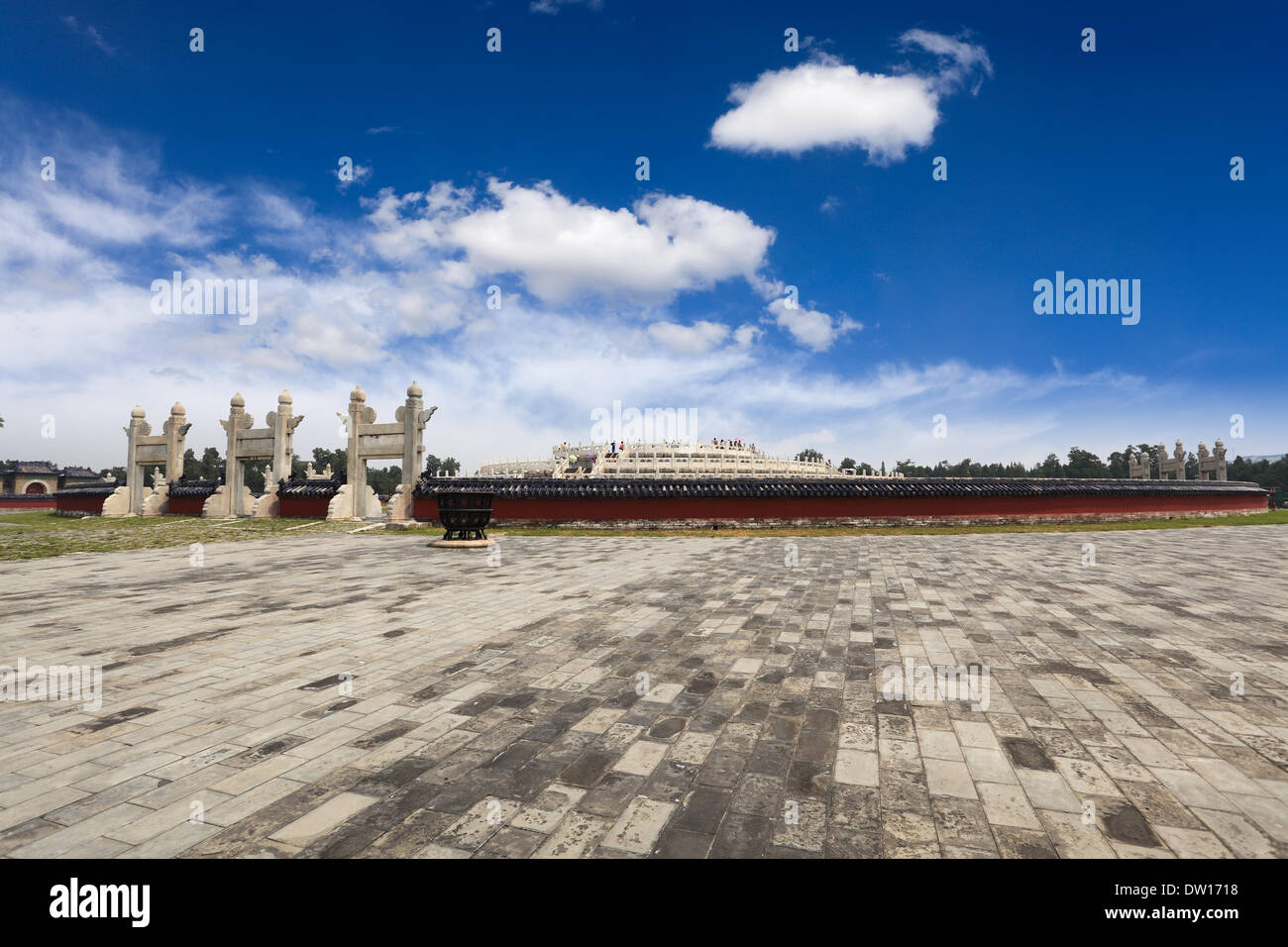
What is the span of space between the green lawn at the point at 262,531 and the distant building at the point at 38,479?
34689mm

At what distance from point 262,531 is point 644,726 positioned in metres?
20.2

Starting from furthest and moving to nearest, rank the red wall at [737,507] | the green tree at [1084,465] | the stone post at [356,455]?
the green tree at [1084,465], the stone post at [356,455], the red wall at [737,507]

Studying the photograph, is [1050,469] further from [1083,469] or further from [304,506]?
[304,506]

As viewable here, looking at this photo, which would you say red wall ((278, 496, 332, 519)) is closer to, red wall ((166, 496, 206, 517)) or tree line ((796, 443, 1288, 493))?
red wall ((166, 496, 206, 517))

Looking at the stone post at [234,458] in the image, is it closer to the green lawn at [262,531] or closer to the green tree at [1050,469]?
the green lawn at [262,531]

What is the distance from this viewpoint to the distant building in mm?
47656

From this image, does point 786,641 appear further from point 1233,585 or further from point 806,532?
point 806,532

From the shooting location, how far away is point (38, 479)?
4919cm

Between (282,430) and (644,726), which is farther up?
(282,430)

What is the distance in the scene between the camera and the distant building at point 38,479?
47656mm
